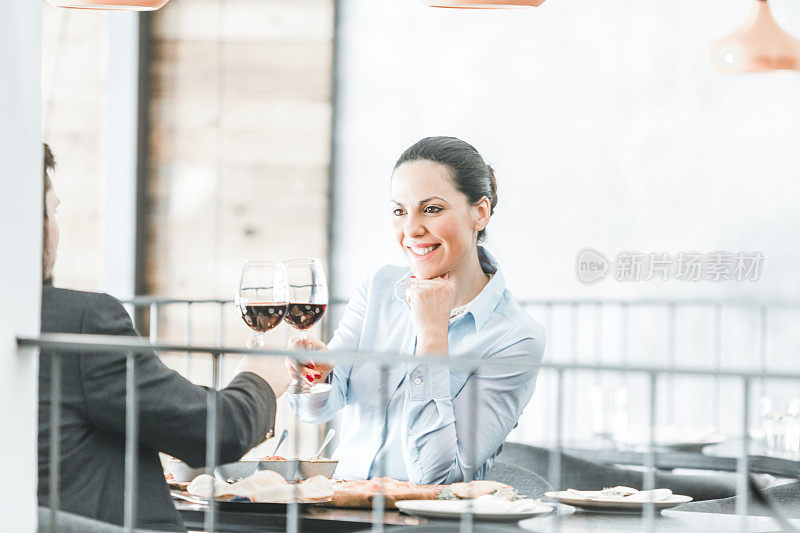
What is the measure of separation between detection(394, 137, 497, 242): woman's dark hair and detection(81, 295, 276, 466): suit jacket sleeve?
888 millimetres

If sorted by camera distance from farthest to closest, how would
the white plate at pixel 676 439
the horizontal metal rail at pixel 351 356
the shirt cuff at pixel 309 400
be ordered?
the white plate at pixel 676 439, the shirt cuff at pixel 309 400, the horizontal metal rail at pixel 351 356

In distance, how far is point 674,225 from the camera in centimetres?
467

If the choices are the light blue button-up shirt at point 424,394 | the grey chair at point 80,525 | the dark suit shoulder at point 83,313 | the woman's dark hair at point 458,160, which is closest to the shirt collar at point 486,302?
the light blue button-up shirt at point 424,394

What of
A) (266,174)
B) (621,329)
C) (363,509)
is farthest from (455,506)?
(266,174)

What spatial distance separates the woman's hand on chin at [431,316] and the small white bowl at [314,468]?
321mm

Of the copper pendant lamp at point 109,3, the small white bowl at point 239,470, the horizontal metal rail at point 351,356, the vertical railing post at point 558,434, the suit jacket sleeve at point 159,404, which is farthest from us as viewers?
the copper pendant lamp at point 109,3

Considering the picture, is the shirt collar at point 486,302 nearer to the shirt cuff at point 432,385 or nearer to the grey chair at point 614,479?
the shirt cuff at point 432,385

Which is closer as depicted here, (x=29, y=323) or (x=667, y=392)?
(x=29, y=323)

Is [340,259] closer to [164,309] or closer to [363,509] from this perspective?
[164,309]

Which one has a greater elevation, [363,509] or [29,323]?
[29,323]

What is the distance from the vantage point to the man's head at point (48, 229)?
1.95 metres

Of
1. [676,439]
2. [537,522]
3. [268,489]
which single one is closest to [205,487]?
[268,489]

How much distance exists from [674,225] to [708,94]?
0.59 meters

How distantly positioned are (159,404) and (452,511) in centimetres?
50
